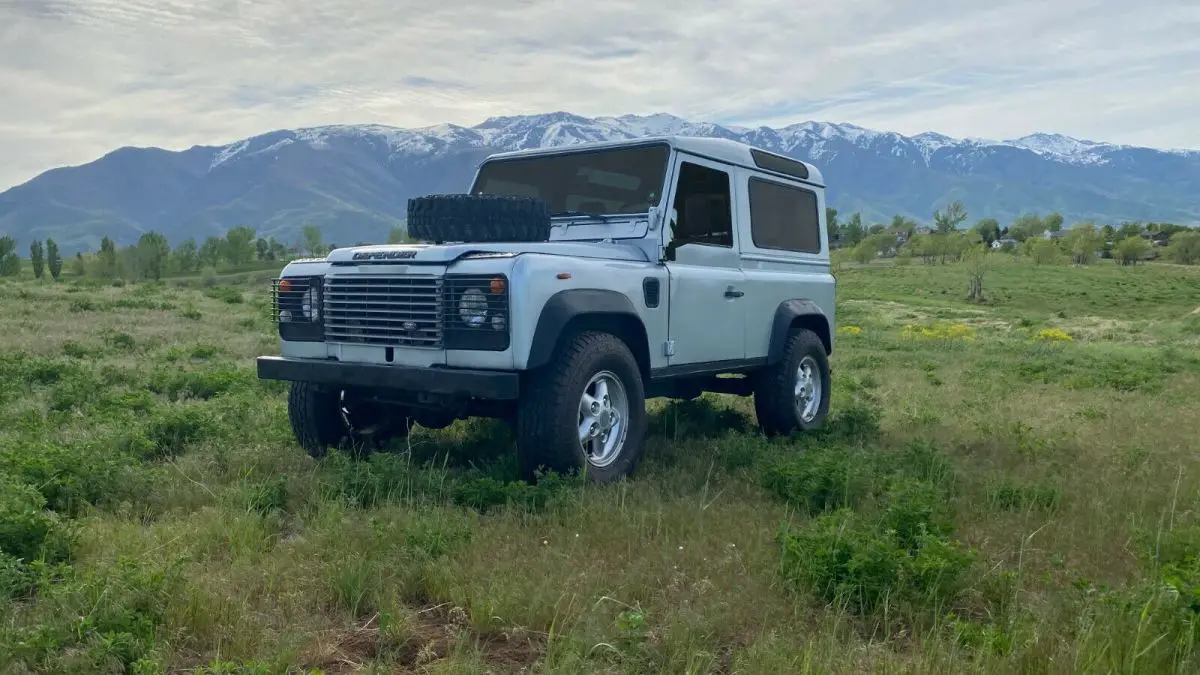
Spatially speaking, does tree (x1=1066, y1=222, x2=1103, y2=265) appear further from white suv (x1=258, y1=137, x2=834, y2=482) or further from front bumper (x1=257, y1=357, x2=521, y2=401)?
front bumper (x1=257, y1=357, x2=521, y2=401)

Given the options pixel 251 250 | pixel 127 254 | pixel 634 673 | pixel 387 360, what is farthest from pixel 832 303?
pixel 251 250

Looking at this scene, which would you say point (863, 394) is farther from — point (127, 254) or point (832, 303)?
point (127, 254)

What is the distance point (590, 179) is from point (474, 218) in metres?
1.27

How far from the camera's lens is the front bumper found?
5023 mm

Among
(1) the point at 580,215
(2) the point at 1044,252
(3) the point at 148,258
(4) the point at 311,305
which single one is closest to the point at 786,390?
(1) the point at 580,215

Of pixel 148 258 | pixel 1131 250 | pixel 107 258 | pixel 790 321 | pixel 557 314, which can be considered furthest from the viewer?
pixel 107 258

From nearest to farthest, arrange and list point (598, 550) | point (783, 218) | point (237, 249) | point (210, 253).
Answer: point (598, 550) → point (783, 218) → point (237, 249) → point (210, 253)

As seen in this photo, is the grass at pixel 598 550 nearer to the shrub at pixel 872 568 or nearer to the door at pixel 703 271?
the shrub at pixel 872 568

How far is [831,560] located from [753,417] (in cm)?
499

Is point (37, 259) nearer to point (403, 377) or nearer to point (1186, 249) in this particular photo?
point (403, 377)

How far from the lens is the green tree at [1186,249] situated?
316ft

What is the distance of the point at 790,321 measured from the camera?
764cm

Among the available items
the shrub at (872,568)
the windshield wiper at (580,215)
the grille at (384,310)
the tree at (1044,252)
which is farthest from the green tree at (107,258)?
the shrub at (872,568)

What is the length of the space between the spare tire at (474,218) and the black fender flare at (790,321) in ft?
8.44
